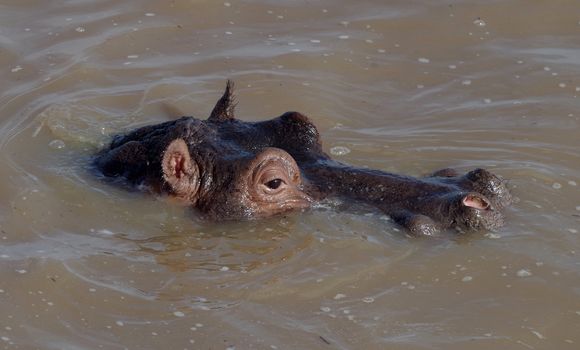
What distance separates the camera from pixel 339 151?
9430 mm

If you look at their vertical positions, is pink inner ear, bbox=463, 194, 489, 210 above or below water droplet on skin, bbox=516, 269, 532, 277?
above

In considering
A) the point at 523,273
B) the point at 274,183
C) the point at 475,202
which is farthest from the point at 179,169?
the point at 523,273

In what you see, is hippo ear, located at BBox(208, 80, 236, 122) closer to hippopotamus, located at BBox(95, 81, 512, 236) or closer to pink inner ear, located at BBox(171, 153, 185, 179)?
hippopotamus, located at BBox(95, 81, 512, 236)

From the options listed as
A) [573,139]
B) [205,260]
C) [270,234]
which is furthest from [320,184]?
[573,139]

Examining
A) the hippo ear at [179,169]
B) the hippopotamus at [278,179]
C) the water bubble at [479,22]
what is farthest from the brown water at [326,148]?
the hippo ear at [179,169]

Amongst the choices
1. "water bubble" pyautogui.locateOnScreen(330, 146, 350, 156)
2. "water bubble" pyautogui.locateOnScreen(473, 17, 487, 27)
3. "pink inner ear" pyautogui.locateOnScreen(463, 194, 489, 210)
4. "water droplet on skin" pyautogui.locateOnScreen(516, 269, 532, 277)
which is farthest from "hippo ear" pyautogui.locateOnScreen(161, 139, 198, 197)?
"water bubble" pyautogui.locateOnScreen(473, 17, 487, 27)

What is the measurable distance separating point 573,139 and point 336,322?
3773 mm

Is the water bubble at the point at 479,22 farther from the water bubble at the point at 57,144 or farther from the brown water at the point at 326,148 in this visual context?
the water bubble at the point at 57,144

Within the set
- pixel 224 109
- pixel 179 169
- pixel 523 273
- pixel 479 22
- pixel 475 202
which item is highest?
pixel 479 22

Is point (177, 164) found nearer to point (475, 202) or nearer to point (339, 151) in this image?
point (339, 151)

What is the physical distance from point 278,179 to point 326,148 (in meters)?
1.71

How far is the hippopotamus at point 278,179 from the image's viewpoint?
7652 millimetres

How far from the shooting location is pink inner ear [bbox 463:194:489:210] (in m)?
7.45

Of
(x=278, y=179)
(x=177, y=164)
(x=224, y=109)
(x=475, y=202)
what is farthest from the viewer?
(x=224, y=109)
